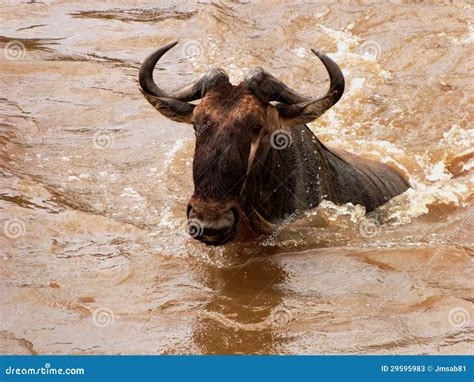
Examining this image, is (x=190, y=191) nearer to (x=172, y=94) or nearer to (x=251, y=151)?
(x=172, y=94)

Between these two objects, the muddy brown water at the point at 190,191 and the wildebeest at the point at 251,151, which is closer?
the muddy brown water at the point at 190,191

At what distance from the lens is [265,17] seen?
579 inches

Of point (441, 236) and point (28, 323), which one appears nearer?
point (28, 323)

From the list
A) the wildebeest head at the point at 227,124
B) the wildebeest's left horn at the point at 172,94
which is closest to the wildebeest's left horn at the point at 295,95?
the wildebeest head at the point at 227,124

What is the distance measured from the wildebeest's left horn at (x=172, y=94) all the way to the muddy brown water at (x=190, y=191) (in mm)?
1191

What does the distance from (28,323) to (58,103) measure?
5935 millimetres

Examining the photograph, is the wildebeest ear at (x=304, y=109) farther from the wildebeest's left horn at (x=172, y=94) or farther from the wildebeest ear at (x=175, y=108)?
the wildebeest ear at (x=175, y=108)

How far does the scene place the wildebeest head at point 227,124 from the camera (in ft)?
20.8

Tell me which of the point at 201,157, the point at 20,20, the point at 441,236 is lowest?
the point at 20,20

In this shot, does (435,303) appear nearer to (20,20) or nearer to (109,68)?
(109,68)

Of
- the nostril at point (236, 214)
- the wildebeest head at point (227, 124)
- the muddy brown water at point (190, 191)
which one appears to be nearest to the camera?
the muddy brown water at point (190, 191)

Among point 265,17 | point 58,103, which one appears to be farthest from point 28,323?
point 265,17

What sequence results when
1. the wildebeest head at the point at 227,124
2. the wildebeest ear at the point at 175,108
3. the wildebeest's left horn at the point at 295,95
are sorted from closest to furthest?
the wildebeest head at the point at 227,124
the wildebeest's left horn at the point at 295,95
the wildebeest ear at the point at 175,108

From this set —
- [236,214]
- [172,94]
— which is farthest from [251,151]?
[172,94]
